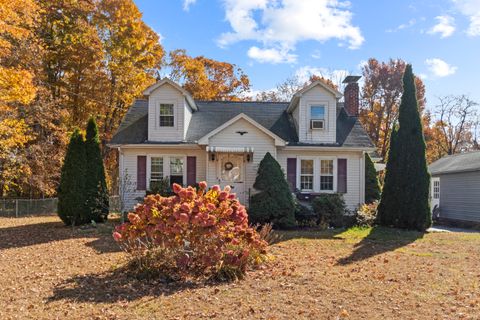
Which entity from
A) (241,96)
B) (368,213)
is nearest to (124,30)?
(241,96)

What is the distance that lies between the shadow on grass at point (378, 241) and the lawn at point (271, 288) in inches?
4.5

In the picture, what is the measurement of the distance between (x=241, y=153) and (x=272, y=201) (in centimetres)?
299

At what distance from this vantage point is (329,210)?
50.8ft

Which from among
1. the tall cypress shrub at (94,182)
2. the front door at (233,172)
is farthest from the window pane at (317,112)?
the tall cypress shrub at (94,182)

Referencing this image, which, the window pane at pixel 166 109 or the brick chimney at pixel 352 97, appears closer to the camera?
the window pane at pixel 166 109

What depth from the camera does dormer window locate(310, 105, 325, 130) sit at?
56.4 ft

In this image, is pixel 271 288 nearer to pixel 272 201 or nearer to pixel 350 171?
pixel 272 201

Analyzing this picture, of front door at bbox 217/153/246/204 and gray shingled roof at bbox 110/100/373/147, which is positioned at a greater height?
gray shingled roof at bbox 110/100/373/147

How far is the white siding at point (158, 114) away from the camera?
16891mm

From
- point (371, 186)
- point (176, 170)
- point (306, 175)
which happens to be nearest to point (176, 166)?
point (176, 170)

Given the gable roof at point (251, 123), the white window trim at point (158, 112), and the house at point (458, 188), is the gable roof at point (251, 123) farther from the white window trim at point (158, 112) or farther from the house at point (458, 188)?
the house at point (458, 188)

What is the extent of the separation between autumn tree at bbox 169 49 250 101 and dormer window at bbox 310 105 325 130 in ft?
52.2

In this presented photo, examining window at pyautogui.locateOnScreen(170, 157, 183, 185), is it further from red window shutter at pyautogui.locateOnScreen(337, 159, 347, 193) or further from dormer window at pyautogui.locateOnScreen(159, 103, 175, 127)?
red window shutter at pyautogui.locateOnScreen(337, 159, 347, 193)

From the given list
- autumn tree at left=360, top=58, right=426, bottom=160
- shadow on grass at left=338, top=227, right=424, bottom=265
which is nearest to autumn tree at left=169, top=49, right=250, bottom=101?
autumn tree at left=360, top=58, right=426, bottom=160
